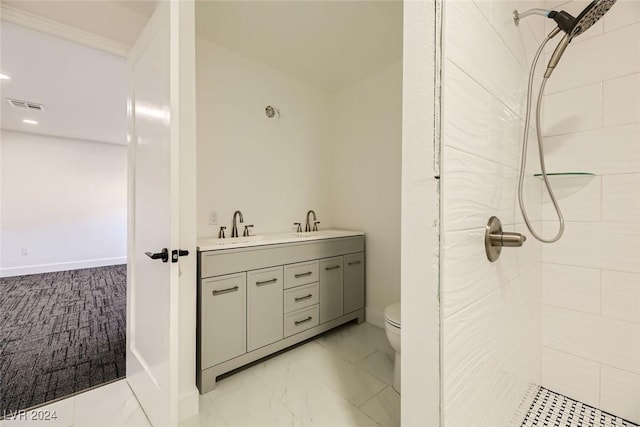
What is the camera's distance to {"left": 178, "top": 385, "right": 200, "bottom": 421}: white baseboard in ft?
4.49

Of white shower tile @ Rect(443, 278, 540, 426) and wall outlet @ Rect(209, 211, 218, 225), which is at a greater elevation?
wall outlet @ Rect(209, 211, 218, 225)

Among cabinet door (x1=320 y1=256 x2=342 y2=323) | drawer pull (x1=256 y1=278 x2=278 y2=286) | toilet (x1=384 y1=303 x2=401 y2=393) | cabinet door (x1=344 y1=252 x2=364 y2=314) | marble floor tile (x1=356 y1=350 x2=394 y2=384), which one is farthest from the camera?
cabinet door (x1=344 y1=252 x2=364 y2=314)

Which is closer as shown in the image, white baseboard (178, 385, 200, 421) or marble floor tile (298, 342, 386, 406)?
white baseboard (178, 385, 200, 421)

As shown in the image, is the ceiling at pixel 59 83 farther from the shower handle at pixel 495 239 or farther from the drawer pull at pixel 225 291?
the shower handle at pixel 495 239

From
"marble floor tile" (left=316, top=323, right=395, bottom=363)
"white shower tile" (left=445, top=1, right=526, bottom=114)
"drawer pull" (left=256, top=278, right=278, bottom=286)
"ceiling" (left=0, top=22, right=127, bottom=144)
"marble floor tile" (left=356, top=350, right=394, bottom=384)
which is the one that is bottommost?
"marble floor tile" (left=316, top=323, right=395, bottom=363)

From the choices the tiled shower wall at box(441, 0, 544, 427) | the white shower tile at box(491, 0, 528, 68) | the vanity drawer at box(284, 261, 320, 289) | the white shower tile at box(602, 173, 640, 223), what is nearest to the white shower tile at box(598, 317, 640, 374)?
the tiled shower wall at box(441, 0, 544, 427)

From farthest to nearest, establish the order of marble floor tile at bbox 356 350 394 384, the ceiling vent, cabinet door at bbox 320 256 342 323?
1. the ceiling vent
2. cabinet door at bbox 320 256 342 323
3. marble floor tile at bbox 356 350 394 384

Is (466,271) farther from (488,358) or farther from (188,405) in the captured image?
(188,405)

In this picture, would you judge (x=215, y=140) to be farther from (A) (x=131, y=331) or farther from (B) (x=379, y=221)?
(B) (x=379, y=221)

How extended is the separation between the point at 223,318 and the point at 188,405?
454 millimetres

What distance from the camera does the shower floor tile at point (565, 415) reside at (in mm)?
1163

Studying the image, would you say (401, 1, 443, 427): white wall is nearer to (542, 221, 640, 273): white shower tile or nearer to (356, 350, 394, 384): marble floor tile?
(356, 350, 394, 384): marble floor tile

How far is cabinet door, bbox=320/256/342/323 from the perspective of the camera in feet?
7.28

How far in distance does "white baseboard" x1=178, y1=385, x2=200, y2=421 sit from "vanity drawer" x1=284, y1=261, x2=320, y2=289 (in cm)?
83
